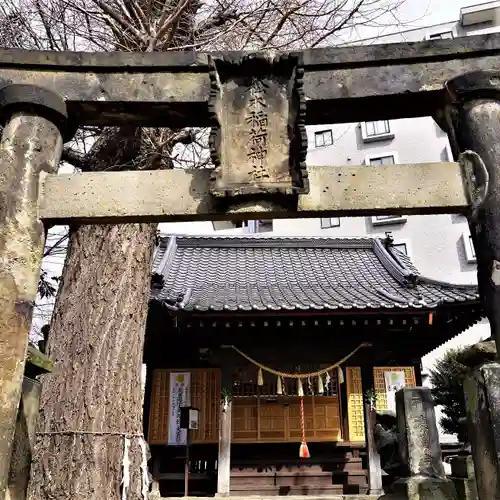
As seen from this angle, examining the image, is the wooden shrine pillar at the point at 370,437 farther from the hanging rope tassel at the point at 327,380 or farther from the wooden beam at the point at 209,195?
the wooden beam at the point at 209,195

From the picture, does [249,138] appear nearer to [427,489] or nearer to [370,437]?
[427,489]

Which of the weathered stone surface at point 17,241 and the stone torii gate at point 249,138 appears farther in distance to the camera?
the stone torii gate at point 249,138

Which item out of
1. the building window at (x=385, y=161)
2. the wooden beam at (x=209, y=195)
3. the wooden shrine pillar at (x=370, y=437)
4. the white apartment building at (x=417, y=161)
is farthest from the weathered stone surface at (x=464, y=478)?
the building window at (x=385, y=161)

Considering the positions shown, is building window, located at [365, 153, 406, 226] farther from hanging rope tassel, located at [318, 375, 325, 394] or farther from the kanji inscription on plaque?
the kanji inscription on plaque

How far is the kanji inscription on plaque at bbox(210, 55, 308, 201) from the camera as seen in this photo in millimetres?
3014

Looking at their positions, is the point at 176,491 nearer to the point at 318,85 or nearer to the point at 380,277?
the point at 380,277

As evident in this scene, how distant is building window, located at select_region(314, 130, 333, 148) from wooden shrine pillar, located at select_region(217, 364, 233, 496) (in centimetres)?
1753

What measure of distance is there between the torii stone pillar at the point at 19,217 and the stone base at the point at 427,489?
439cm

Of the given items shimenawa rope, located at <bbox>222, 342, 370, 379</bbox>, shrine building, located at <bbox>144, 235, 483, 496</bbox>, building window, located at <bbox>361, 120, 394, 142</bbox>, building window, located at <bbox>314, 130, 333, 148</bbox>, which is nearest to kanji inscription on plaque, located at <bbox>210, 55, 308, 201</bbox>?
shrine building, located at <bbox>144, 235, 483, 496</bbox>

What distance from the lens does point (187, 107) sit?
326cm

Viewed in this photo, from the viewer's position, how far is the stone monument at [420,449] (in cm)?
543

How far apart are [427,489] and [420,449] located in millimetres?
431

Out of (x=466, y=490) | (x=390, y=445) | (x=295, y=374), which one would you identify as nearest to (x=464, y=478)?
(x=466, y=490)

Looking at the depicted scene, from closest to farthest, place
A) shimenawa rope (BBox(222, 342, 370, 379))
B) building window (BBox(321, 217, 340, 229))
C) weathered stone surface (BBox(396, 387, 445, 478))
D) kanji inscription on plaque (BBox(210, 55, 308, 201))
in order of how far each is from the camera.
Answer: kanji inscription on plaque (BBox(210, 55, 308, 201)), weathered stone surface (BBox(396, 387, 445, 478)), shimenawa rope (BBox(222, 342, 370, 379)), building window (BBox(321, 217, 340, 229))
